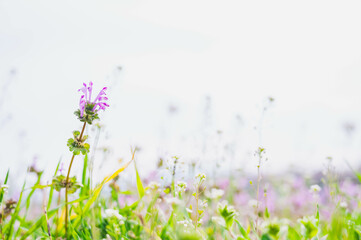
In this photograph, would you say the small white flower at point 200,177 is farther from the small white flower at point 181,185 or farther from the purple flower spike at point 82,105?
the purple flower spike at point 82,105

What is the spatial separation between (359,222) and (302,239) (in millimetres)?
398

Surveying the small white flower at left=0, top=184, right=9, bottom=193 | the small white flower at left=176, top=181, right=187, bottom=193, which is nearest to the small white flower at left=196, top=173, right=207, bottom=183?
the small white flower at left=176, top=181, right=187, bottom=193

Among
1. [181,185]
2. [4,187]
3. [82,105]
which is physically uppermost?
[82,105]

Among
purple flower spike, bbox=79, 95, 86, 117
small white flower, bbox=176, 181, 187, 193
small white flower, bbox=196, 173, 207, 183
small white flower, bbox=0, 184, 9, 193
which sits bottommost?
small white flower, bbox=0, 184, 9, 193

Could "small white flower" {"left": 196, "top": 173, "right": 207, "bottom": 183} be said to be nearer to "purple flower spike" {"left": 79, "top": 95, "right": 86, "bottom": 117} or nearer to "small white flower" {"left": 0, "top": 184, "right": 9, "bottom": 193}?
"purple flower spike" {"left": 79, "top": 95, "right": 86, "bottom": 117}

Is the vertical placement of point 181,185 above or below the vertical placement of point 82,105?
below

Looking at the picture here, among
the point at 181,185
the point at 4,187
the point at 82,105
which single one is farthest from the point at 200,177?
the point at 4,187

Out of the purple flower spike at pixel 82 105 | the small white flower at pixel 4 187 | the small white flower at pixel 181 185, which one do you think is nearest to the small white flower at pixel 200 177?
the small white flower at pixel 181 185

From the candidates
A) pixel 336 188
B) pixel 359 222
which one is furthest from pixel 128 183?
pixel 359 222

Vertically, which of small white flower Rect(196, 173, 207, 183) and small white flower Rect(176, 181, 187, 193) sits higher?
small white flower Rect(196, 173, 207, 183)

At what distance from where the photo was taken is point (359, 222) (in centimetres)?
182

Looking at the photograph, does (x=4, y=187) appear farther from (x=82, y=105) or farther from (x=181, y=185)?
(x=181, y=185)

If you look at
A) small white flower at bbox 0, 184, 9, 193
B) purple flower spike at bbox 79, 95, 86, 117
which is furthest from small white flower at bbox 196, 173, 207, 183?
small white flower at bbox 0, 184, 9, 193

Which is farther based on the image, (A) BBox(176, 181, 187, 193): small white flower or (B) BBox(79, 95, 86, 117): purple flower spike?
(A) BBox(176, 181, 187, 193): small white flower
